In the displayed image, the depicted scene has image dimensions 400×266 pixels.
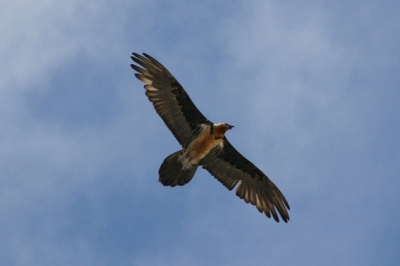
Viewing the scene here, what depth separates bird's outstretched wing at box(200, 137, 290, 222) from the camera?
20.8 m

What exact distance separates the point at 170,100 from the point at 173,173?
2.20m

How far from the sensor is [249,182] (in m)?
21.2

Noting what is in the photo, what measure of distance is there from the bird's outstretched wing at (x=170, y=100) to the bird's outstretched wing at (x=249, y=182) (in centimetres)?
144

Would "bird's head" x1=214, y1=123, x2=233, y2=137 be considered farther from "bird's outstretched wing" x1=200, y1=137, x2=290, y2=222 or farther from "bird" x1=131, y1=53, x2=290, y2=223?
"bird's outstretched wing" x1=200, y1=137, x2=290, y2=222

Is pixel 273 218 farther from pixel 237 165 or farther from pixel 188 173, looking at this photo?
pixel 188 173

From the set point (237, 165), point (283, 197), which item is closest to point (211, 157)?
point (237, 165)

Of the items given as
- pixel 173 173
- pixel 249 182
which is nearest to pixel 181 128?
pixel 173 173

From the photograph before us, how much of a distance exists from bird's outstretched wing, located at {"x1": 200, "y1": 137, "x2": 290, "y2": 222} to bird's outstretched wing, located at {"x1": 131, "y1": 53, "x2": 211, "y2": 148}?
144 centimetres

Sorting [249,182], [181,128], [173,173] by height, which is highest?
[249,182]

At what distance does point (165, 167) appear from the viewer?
19.0 m

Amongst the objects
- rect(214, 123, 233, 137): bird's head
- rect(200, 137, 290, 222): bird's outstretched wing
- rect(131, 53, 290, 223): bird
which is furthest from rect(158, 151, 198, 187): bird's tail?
rect(200, 137, 290, 222): bird's outstretched wing

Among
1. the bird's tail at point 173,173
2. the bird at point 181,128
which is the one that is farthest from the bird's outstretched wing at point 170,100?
the bird's tail at point 173,173

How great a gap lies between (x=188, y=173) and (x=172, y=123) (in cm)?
157

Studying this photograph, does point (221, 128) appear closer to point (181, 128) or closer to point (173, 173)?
point (181, 128)
